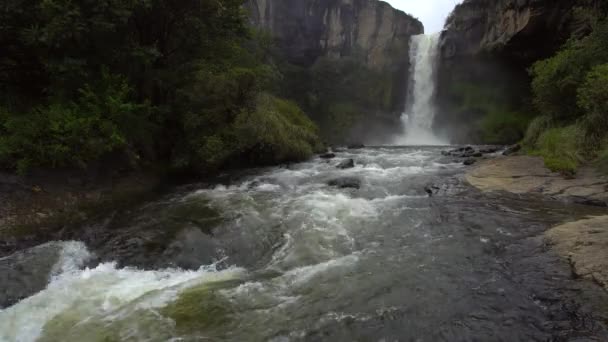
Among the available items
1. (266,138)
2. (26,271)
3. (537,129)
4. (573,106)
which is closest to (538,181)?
(573,106)

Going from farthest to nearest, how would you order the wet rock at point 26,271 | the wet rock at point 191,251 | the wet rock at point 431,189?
1. the wet rock at point 431,189
2. the wet rock at point 191,251
3. the wet rock at point 26,271

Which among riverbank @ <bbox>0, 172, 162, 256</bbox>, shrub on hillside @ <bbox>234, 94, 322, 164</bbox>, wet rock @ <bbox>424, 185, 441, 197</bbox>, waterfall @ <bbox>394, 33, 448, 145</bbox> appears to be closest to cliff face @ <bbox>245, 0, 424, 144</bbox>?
waterfall @ <bbox>394, 33, 448, 145</bbox>

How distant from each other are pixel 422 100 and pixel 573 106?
26.5 meters

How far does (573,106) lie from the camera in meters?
14.8

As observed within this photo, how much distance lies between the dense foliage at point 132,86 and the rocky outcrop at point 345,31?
3030 centimetres

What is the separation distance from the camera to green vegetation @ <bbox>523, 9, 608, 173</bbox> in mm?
11578

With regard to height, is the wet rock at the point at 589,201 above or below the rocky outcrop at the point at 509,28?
below

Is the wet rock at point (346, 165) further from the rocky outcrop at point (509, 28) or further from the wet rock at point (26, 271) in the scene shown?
the rocky outcrop at point (509, 28)

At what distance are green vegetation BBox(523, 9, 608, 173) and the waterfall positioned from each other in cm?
2188

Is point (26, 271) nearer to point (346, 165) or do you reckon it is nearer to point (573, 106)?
point (346, 165)

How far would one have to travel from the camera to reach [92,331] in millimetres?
4859

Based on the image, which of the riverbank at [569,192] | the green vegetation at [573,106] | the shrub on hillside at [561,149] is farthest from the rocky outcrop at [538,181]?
the green vegetation at [573,106]

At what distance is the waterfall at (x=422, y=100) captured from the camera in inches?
1555

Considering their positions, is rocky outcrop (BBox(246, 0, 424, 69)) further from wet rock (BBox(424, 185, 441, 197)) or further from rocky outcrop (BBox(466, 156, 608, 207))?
wet rock (BBox(424, 185, 441, 197))
